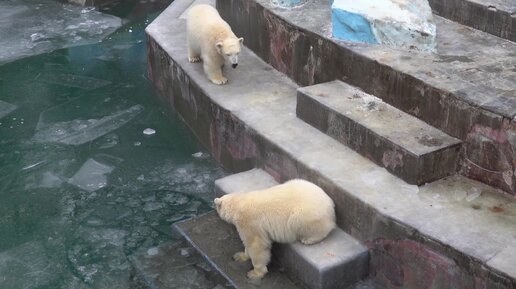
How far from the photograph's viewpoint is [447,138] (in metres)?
5.18

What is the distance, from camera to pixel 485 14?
6539 mm

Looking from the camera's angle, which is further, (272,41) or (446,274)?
(272,41)

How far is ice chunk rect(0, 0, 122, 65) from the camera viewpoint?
34.6 feet

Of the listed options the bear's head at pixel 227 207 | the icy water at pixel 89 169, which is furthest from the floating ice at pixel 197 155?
the bear's head at pixel 227 207

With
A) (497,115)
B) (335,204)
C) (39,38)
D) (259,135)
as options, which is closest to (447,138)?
(497,115)

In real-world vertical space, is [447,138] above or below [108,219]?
above

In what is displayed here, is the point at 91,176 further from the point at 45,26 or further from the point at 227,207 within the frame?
the point at 45,26

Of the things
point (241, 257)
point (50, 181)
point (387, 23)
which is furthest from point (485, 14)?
point (50, 181)

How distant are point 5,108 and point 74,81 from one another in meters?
1.12

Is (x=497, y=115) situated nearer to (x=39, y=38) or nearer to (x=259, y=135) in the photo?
(x=259, y=135)

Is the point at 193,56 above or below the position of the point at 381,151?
below

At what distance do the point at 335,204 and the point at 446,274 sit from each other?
1060mm

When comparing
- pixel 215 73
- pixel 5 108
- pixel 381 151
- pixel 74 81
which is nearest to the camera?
pixel 381 151

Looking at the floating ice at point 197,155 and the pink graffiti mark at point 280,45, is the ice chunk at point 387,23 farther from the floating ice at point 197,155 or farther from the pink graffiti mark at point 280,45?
the floating ice at point 197,155
